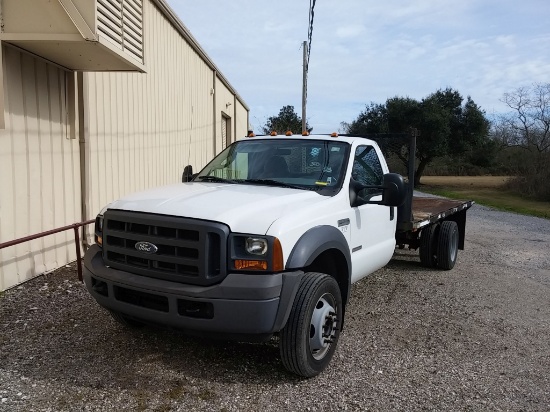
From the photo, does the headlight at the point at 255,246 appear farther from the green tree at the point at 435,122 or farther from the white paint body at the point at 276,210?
the green tree at the point at 435,122

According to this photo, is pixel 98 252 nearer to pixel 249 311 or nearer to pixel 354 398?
pixel 249 311

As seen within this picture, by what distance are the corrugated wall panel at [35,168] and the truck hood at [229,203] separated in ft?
7.97

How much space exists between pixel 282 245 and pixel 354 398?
1.23 m

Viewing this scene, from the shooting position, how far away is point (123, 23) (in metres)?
6.20

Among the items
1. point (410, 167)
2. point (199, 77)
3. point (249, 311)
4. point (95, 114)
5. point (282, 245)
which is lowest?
point (249, 311)

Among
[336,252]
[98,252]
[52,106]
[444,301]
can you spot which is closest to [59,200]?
[52,106]

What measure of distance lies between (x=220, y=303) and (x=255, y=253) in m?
0.40

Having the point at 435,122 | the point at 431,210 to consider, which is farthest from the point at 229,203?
the point at 435,122

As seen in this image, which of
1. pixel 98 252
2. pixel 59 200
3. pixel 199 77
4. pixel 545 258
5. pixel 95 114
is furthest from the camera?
pixel 199 77

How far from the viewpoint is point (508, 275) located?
25.0 ft

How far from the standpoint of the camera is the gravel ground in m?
3.43

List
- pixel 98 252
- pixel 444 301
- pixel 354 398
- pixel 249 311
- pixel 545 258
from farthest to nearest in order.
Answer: pixel 545 258 → pixel 444 301 → pixel 98 252 → pixel 354 398 → pixel 249 311

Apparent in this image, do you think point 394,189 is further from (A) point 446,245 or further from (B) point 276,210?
(A) point 446,245

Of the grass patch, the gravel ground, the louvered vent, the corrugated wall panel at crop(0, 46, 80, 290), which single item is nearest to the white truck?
the gravel ground
